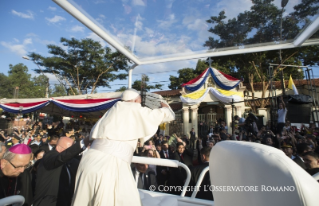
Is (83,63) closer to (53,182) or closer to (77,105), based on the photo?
(77,105)

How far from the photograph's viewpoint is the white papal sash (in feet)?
5.56

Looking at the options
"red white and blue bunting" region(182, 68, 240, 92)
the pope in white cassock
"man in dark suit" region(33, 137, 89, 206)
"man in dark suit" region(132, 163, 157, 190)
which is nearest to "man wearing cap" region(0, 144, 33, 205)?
"man in dark suit" region(33, 137, 89, 206)

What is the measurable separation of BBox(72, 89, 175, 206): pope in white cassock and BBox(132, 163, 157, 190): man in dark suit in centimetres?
102

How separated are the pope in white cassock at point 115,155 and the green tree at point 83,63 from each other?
20283mm

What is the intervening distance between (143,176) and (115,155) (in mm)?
1679

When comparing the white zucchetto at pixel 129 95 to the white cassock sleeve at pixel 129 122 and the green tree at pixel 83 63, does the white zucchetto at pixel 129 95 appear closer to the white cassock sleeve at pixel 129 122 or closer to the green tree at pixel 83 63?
the white cassock sleeve at pixel 129 122

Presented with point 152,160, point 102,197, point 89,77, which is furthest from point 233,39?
point 89,77

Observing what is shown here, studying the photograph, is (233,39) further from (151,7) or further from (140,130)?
(140,130)

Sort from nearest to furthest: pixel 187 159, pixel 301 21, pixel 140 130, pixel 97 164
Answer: pixel 97 164 → pixel 140 130 → pixel 301 21 → pixel 187 159

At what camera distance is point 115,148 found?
1.71 m

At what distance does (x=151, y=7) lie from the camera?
7.63 ft

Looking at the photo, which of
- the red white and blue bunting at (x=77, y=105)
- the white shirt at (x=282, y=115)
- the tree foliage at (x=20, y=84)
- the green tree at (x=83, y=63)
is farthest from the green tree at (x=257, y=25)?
the tree foliage at (x=20, y=84)

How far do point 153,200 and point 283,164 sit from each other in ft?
5.18

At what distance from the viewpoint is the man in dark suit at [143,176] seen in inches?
111
